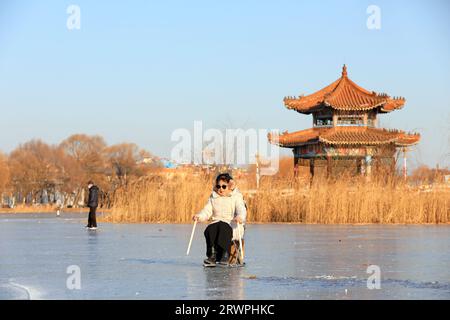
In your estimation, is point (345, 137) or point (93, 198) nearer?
point (93, 198)

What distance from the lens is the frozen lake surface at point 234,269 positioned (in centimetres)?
1027

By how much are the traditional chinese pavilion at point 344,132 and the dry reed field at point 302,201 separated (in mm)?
21466

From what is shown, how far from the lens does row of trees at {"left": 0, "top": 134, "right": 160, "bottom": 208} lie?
92062 millimetres

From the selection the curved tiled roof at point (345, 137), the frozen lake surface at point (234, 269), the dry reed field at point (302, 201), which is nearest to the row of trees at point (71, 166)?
the curved tiled roof at point (345, 137)

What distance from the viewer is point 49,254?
16.3 meters

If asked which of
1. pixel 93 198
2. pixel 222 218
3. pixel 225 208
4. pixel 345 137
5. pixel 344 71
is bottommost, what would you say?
pixel 222 218

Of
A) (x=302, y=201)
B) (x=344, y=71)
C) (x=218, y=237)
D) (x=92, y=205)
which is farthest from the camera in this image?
(x=344, y=71)

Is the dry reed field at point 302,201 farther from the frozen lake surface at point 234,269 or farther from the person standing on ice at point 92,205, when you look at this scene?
the frozen lake surface at point 234,269

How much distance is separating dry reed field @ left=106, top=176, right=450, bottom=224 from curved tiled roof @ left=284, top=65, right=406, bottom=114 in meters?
23.8

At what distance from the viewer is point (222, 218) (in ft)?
44.2

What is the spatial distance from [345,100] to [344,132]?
2.32 m

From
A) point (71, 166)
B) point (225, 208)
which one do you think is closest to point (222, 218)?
point (225, 208)

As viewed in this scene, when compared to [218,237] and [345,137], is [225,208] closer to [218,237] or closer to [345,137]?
[218,237]
